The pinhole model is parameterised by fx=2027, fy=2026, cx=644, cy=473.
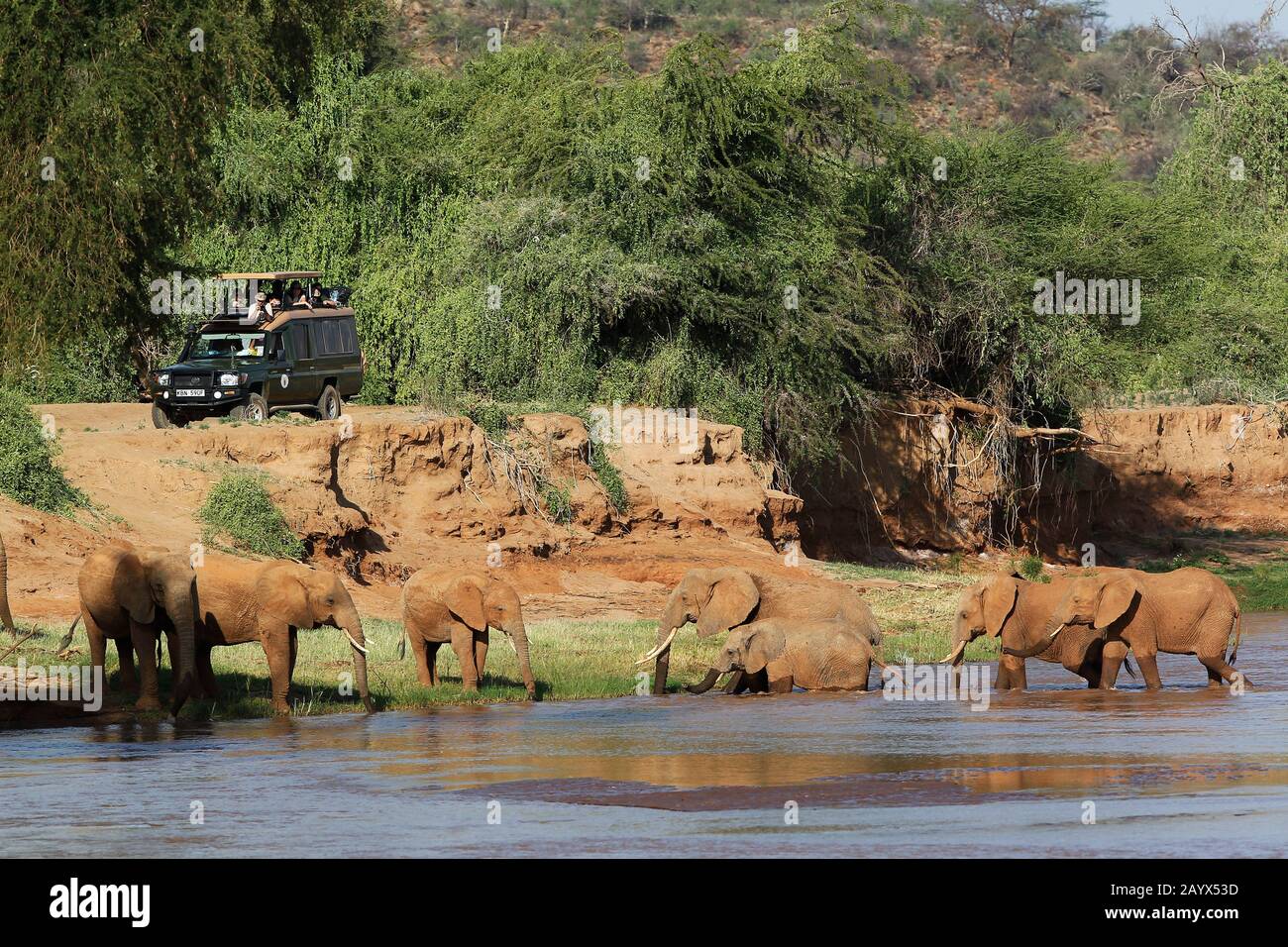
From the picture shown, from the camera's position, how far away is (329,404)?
2977 centimetres

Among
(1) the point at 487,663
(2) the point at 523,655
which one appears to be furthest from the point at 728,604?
(2) the point at 523,655

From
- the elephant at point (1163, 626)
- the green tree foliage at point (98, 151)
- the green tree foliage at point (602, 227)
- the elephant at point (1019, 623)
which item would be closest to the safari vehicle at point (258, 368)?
the green tree foliage at point (602, 227)

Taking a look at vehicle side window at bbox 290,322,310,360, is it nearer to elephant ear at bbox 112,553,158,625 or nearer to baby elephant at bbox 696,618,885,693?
baby elephant at bbox 696,618,885,693

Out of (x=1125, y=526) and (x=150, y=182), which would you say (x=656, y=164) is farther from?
(x=1125, y=526)

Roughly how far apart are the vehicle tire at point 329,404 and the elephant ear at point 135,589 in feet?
40.2

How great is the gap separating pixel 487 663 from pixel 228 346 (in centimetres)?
952

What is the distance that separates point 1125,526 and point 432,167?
1791 centimetres

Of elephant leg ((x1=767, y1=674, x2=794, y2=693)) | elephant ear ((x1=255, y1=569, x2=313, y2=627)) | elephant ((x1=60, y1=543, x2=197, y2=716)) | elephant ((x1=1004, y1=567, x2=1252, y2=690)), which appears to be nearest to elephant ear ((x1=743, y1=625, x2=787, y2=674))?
elephant leg ((x1=767, y1=674, x2=794, y2=693))

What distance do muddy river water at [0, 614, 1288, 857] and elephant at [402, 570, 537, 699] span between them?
3.05 ft

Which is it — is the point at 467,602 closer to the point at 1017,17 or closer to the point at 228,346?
the point at 228,346

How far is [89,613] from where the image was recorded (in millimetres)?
17766

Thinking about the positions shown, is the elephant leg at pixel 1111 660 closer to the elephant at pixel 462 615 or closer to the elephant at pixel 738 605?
the elephant at pixel 738 605

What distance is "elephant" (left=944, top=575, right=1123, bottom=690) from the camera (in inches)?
816
